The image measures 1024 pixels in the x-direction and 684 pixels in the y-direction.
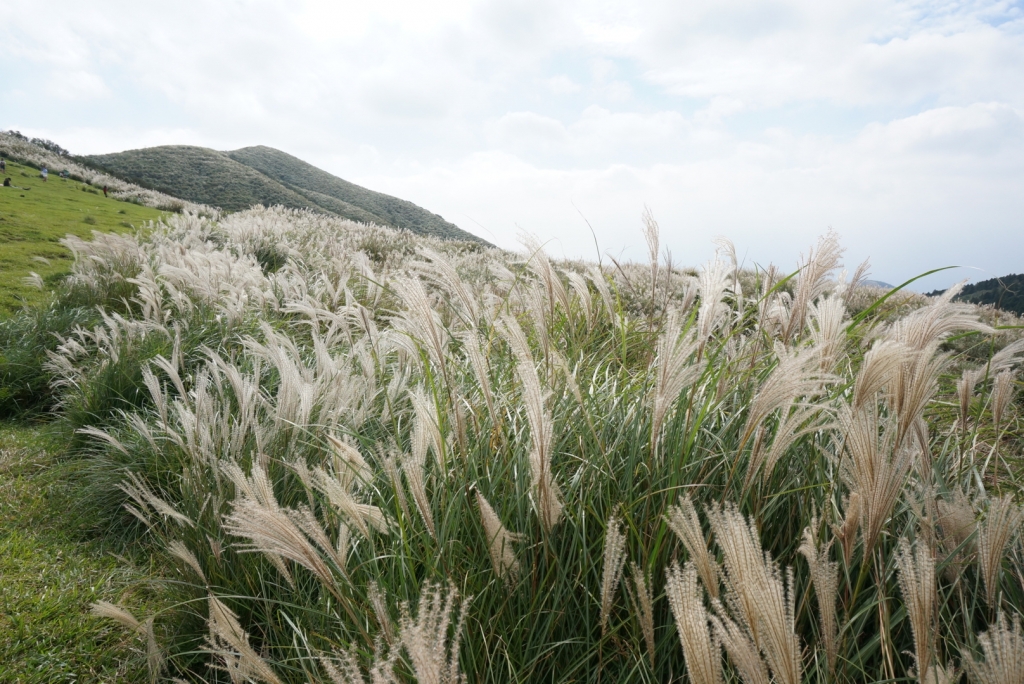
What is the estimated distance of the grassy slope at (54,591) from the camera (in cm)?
186

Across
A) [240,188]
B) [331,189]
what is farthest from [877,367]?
[331,189]

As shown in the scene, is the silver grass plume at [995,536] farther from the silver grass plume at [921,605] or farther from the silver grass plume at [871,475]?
the silver grass plume at [921,605]

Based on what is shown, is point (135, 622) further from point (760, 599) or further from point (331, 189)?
point (331, 189)

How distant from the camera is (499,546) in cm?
141

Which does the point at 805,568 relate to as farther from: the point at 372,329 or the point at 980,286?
the point at 980,286

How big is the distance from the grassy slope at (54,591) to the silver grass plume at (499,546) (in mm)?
1369

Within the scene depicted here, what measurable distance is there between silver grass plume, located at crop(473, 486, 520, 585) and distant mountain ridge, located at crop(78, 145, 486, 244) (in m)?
36.9

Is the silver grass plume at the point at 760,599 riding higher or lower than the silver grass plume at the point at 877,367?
lower

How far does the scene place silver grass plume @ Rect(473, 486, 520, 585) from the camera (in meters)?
1.22

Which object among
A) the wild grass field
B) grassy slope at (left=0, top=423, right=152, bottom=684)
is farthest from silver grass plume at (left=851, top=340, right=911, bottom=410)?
grassy slope at (left=0, top=423, right=152, bottom=684)

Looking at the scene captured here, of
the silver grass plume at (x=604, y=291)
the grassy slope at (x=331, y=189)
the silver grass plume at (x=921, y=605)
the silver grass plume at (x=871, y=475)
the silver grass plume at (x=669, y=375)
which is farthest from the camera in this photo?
the grassy slope at (x=331, y=189)

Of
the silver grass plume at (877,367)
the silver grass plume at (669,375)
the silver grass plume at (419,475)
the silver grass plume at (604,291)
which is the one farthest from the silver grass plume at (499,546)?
the silver grass plume at (604,291)

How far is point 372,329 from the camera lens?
277 cm

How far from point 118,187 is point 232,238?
975 inches
